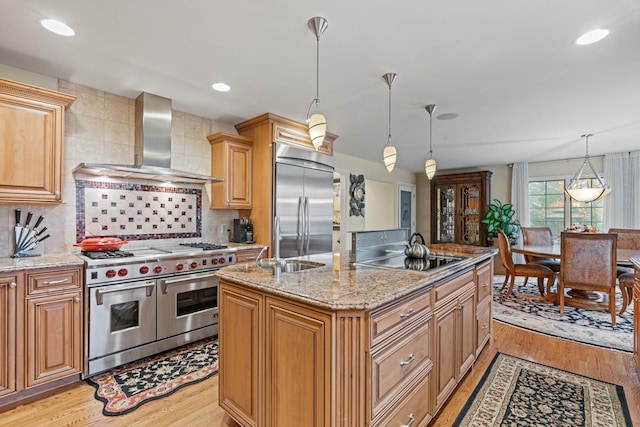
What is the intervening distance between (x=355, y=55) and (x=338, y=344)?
77.0 inches

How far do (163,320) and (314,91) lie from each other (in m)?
2.45

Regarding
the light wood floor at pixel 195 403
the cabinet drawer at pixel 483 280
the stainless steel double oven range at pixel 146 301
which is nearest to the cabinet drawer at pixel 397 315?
the light wood floor at pixel 195 403

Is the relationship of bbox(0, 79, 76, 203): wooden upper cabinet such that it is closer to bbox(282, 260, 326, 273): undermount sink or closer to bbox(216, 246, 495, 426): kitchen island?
bbox(216, 246, 495, 426): kitchen island

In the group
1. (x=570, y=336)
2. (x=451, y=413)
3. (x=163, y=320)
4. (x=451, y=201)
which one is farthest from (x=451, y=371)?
(x=451, y=201)

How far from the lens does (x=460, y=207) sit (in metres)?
6.83

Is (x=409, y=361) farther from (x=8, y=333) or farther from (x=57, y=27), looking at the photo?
(x=57, y=27)

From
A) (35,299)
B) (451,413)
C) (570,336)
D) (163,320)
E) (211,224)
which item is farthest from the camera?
(211,224)

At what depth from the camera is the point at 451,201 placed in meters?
6.98

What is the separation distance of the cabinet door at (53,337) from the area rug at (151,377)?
25 cm

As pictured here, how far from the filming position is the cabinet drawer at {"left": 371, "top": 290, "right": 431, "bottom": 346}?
132 cm

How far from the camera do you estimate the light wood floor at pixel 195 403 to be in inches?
73.6

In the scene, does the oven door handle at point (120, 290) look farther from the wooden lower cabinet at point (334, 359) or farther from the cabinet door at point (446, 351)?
the cabinet door at point (446, 351)

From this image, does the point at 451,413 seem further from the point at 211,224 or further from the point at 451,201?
the point at 451,201

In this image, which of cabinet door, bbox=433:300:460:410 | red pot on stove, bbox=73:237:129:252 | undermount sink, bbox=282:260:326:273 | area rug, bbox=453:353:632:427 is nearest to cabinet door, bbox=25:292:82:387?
red pot on stove, bbox=73:237:129:252
